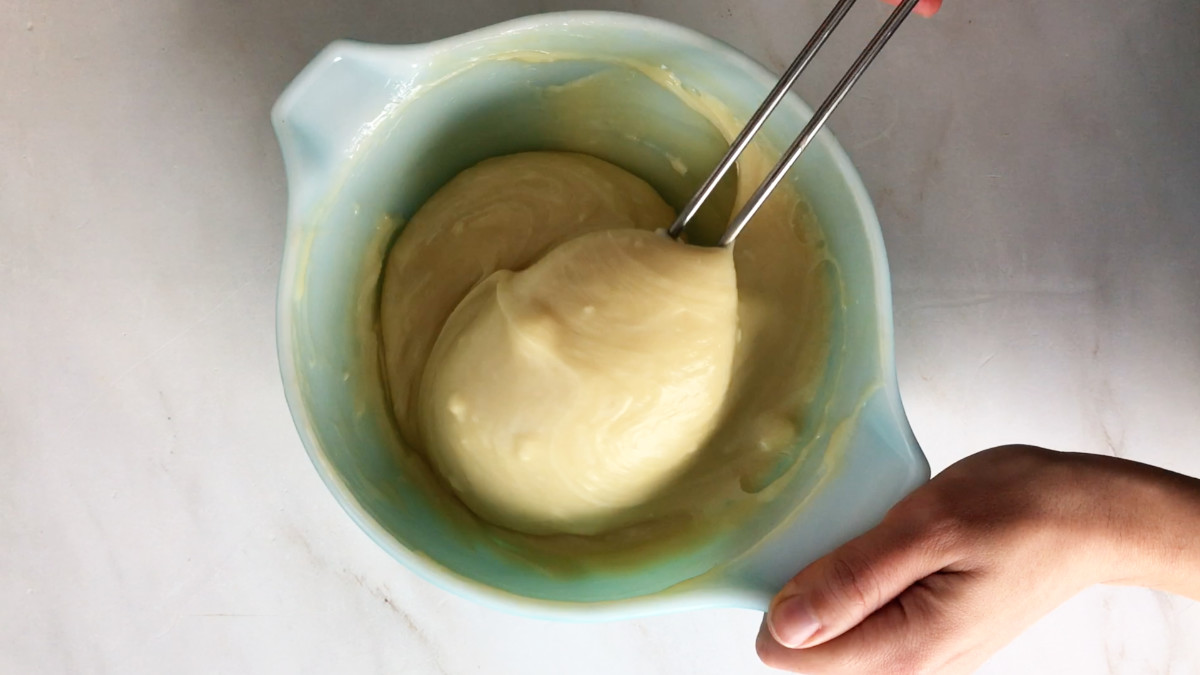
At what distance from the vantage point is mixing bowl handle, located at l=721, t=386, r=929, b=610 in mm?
537

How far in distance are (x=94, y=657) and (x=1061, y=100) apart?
1.05 m

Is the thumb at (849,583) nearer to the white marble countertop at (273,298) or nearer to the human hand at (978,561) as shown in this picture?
the human hand at (978,561)

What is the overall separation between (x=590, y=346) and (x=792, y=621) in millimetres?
230

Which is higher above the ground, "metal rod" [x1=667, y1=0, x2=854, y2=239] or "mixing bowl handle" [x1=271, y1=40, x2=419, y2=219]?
"metal rod" [x1=667, y1=0, x2=854, y2=239]

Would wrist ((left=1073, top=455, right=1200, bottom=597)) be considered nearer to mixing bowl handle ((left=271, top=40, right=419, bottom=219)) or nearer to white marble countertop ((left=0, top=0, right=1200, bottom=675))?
white marble countertop ((left=0, top=0, right=1200, bottom=675))

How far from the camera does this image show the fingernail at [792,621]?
52 centimetres

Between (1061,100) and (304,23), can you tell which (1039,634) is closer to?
(1061,100)

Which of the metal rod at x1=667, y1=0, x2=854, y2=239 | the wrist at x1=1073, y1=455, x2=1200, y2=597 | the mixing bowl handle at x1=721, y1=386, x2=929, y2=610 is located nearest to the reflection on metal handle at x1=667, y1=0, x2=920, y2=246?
the metal rod at x1=667, y1=0, x2=854, y2=239

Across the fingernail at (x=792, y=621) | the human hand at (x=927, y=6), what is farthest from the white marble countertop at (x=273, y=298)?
the fingernail at (x=792, y=621)

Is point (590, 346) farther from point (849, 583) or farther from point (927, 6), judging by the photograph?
point (927, 6)

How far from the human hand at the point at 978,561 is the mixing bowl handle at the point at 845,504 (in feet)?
0.06

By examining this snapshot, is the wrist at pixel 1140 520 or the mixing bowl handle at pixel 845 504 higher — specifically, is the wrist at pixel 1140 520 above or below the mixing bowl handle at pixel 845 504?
above

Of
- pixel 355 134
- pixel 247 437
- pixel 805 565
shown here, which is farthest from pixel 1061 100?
pixel 247 437

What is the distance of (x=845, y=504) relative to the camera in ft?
1.83
